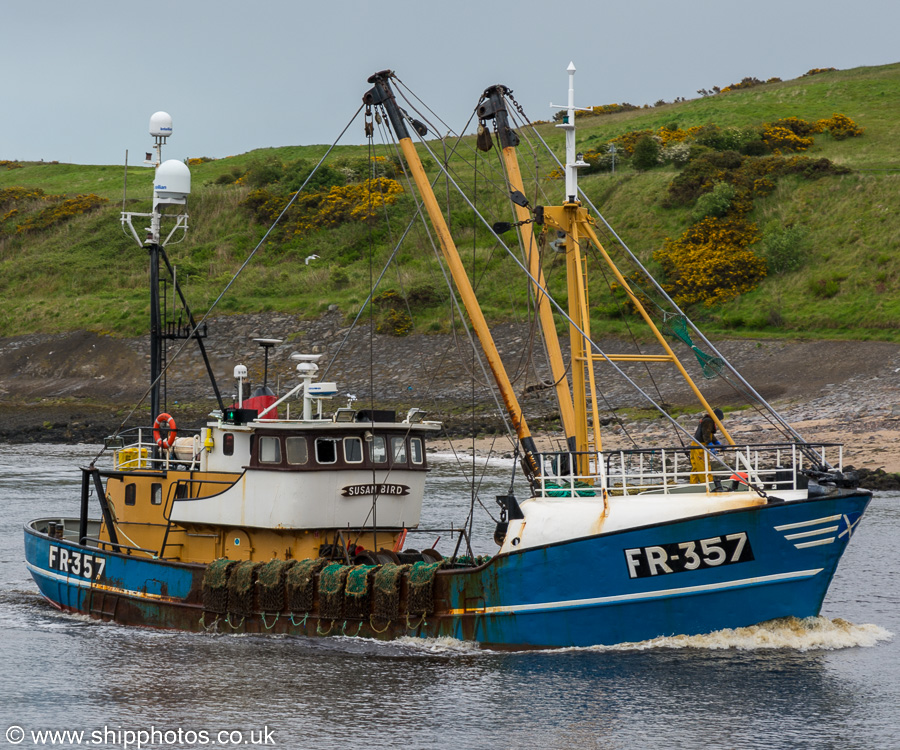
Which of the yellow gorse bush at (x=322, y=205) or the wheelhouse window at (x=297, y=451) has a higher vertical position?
the yellow gorse bush at (x=322, y=205)

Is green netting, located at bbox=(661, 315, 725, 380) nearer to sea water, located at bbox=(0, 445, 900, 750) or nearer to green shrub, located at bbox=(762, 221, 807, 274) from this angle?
sea water, located at bbox=(0, 445, 900, 750)

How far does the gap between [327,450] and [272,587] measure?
2.74 meters

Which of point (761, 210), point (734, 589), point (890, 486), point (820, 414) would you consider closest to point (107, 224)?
point (761, 210)

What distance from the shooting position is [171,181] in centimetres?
2439

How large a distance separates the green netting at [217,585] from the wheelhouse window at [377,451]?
3.27 metres

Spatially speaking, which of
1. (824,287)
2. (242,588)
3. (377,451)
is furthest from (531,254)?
(824,287)

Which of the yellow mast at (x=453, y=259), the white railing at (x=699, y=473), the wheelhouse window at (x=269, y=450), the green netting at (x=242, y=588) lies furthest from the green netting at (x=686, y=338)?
the green netting at (x=242, y=588)

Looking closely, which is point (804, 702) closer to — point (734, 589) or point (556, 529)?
point (734, 589)

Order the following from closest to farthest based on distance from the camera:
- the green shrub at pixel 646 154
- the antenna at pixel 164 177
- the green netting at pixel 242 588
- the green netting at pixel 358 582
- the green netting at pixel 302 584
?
the green netting at pixel 358 582 < the green netting at pixel 302 584 < the green netting at pixel 242 588 < the antenna at pixel 164 177 < the green shrub at pixel 646 154

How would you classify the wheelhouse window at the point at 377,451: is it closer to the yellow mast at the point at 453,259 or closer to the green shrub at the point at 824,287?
the yellow mast at the point at 453,259

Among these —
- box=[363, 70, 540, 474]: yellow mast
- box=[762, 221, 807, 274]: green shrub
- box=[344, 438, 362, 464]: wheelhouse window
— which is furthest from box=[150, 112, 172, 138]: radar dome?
box=[762, 221, 807, 274]: green shrub

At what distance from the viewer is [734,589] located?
17.7 metres

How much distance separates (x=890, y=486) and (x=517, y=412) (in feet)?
73.9

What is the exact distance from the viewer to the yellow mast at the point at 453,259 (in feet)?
69.7
